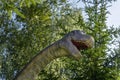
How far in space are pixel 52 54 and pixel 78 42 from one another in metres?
0.51

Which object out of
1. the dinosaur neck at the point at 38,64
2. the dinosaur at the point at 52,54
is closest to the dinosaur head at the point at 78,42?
the dinosaur at the point at 52,54

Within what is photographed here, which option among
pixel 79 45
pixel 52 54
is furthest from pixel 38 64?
pixel 79 45

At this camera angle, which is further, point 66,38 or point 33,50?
point 33,50

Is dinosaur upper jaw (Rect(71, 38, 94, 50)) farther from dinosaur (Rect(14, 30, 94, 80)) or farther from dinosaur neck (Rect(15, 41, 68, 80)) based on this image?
dinosaur neck (Rect(15, 41, 68, 80))

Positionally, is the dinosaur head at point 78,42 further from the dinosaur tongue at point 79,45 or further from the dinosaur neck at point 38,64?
the dinosaur neck at point 38,64

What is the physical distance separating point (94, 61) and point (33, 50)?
37.3 feet

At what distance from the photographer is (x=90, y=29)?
9797mm

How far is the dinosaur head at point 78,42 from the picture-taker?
4.94 metres

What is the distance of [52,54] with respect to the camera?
485cm

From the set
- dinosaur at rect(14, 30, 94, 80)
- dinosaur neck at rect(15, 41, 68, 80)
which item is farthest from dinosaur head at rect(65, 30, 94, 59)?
dinosaur neck at rect(15, 41, 68, 80)

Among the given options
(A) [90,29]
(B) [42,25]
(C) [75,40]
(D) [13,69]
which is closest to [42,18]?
(B) [42,25]

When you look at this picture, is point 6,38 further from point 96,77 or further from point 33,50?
point 96,77

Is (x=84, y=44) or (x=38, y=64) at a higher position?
(x=84, y=44)

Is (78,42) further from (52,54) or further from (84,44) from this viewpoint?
(52,54)
